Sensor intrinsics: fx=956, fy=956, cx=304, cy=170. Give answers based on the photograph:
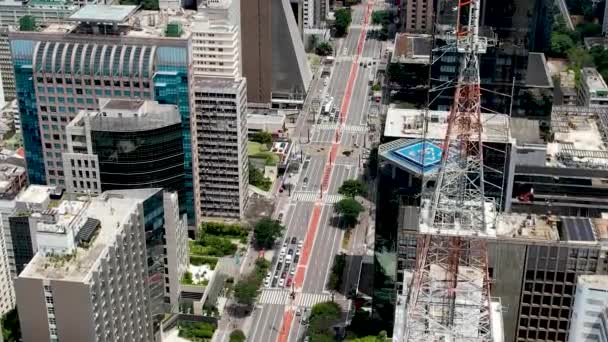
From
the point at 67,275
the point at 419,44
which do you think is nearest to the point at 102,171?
the point at 67,275

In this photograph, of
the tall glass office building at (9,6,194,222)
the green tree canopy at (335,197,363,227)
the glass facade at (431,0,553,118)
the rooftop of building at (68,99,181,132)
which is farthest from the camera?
the green tree canopy at (335,197,363,227)

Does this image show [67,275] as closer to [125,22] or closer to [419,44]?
[125,22]

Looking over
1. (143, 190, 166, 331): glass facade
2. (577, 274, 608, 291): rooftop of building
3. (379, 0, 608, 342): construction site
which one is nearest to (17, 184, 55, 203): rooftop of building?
(143, 190, 166, 331): glass facade

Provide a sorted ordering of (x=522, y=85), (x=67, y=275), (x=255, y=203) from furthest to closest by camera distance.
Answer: (x=255, y=203), (x=522, y=85), (x=67, y=275)

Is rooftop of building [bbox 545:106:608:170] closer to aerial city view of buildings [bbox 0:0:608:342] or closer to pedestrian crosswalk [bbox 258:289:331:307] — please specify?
aerial city view of buildings [bbox 0:0:608:342]

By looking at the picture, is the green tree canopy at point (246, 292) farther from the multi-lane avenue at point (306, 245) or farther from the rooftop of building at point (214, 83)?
the rooftop of building at point (214, 83)
